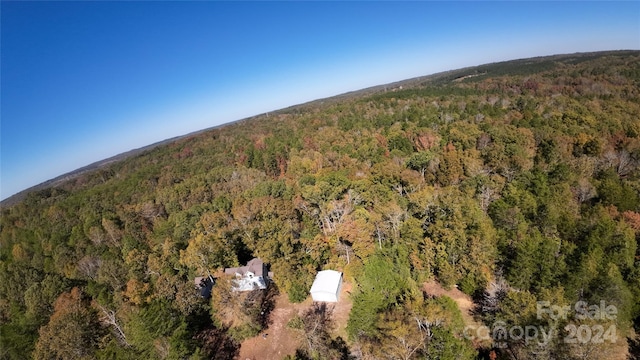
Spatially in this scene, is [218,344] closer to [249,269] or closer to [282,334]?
[282,334]

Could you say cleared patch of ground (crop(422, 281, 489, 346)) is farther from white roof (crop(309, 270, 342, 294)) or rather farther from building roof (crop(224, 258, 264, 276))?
building roof (crop(224, 258, 264, 276))

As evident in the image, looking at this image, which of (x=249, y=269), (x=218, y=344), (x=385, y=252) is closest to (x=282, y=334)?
(x=218, y=344)

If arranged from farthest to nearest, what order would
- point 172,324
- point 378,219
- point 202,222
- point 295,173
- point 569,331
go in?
point 295,173 < point 202,222 < point 378,219 < point 172,324 < point 569,331

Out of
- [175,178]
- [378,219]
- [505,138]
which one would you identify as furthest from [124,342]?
[505,138]

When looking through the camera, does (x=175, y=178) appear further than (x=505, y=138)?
Yes

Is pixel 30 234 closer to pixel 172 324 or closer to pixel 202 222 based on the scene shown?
pixel 202 222

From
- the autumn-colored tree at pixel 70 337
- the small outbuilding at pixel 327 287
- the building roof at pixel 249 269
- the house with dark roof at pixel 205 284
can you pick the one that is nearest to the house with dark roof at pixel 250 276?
the building roof at pixel 249 269
